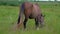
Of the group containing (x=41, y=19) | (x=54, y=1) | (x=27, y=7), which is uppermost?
(x=27, y=7)

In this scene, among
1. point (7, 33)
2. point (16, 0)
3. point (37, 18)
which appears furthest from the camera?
point (16, 0)

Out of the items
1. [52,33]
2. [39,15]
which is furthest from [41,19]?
[52,33]

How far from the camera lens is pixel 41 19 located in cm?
1126

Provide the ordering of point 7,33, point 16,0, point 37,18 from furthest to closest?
point 16,0 < point 37,18 < point 7,33

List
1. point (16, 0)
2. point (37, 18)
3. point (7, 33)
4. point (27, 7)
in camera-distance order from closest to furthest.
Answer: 1. point (7, 33)
2. point (27, 7)
3. point (37, 18)
4. point (16, 0)

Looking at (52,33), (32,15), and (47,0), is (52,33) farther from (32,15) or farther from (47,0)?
(47,0)

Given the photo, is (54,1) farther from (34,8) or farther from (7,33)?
(7,33)

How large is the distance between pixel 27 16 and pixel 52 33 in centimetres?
315

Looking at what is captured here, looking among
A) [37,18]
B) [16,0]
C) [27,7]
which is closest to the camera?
[27,7]

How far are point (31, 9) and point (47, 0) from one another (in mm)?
27114

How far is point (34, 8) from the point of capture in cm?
1065

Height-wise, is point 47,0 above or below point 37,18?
below

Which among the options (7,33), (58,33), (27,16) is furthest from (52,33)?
(27,16)

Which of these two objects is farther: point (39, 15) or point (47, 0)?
point (47, 0)
